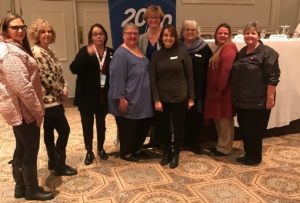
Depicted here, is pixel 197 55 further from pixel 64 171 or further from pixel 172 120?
pixel 64 171

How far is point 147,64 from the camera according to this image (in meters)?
2.83

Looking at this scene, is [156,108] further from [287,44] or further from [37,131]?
[287,44]

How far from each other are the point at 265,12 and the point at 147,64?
3.97 m

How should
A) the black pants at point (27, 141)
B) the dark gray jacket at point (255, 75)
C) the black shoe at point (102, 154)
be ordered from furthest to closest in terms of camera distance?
the black shoe at point (102, 154), the dark gray jacket at point (255, 75), the black pants at point (27, 141)

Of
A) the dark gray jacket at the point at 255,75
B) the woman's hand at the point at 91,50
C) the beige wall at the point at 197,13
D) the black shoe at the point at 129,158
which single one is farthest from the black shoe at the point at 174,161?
the beige wall at the point at 197,13

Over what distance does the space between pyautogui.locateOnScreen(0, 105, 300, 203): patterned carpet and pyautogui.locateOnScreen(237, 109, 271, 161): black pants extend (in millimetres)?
145

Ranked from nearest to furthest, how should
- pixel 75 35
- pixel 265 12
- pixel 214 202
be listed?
pixel 214 202, pixel 75 35, pixel 265 12

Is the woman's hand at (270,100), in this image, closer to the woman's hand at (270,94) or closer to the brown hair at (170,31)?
the woman's hand at (270,94)

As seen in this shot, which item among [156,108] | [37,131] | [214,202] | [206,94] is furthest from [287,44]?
[37,131]

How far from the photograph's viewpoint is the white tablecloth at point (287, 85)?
349cm

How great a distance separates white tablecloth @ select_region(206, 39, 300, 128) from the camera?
3494 mm

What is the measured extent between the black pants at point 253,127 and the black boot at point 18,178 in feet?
6.20

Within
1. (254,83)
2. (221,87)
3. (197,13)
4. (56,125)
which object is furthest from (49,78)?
(197,13)

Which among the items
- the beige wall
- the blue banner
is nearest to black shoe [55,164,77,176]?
the blue banner
